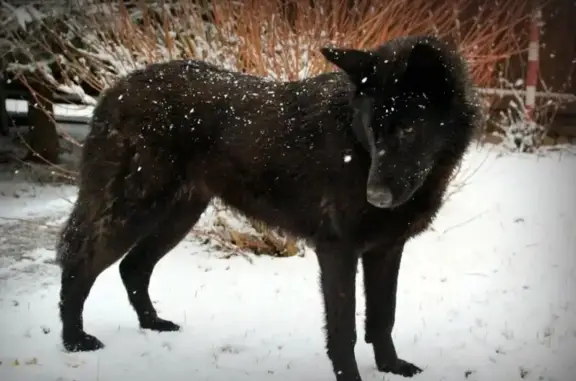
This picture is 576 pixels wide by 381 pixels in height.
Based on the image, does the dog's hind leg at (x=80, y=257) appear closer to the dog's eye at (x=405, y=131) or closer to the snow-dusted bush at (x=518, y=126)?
the dog's eye at (x=405, y=131)

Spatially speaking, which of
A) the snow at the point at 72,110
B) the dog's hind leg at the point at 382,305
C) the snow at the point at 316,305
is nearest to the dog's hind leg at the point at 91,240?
the snow at the point at 316,305

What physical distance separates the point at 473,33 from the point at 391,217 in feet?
8.28

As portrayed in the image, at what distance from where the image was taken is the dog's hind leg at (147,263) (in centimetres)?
314

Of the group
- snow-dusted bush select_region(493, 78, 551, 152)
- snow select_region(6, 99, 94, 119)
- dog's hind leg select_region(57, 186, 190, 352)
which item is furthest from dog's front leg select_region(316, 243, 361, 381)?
snow-dusted bush select_region(493, 78, 551, 152)

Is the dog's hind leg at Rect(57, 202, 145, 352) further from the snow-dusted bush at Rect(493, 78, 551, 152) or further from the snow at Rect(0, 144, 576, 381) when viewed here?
the snow-dusted bush at Rect(493, 78, 551, 152)

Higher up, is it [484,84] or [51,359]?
[484,84]

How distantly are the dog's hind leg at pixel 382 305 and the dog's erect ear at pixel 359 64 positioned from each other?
836mm

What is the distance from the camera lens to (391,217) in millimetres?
2295

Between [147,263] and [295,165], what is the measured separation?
121cm

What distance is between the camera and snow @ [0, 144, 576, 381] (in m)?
2.74

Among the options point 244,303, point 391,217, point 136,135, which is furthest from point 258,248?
point 391,217

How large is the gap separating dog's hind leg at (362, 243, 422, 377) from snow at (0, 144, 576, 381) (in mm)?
97

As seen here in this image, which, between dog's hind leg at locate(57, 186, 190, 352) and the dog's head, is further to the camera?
dog's hind leg at locate(57, 186, 190, 352)

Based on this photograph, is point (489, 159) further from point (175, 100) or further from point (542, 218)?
point (175, 100)
